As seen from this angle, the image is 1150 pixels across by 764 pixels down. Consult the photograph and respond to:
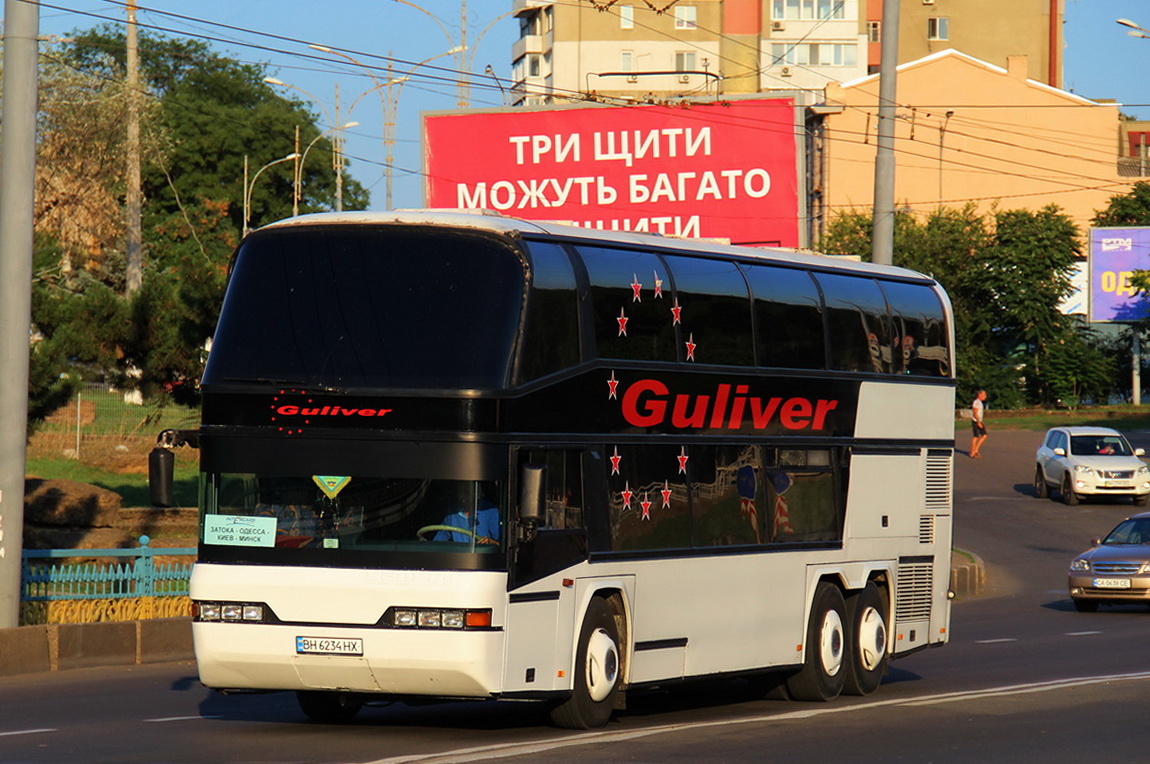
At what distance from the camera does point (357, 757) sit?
424 inches

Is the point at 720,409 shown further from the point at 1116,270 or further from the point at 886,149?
the point at 1116,270

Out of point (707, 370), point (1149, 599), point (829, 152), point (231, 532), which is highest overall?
point (829, 152)

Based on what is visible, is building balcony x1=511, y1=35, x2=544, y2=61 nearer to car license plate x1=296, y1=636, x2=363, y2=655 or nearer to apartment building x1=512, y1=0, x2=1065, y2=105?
apartment building x1=512, y1=0, x2=1065, y2=105

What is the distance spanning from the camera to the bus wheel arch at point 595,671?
12234 millimetres

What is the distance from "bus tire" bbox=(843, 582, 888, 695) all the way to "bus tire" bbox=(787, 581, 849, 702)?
5.5 inches

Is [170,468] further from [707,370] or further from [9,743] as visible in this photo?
[707,370]

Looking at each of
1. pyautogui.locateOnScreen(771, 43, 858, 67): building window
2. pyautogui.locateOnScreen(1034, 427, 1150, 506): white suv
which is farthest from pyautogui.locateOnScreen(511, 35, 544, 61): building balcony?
pyautogui.locateOnScreen(1034, 427, 1150, 506): white suv

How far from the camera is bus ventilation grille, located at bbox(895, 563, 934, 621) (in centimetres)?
1652

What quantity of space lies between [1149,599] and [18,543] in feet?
50.1

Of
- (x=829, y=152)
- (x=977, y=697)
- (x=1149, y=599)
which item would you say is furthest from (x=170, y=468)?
(x=829, y=152)

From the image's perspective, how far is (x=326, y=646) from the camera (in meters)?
11.5

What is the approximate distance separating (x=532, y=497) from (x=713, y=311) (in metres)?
3.04

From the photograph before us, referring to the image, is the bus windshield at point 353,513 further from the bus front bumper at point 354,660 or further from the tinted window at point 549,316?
the tinted window at point 549,316

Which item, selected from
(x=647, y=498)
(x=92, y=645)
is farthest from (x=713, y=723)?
(x=92, y=645)
